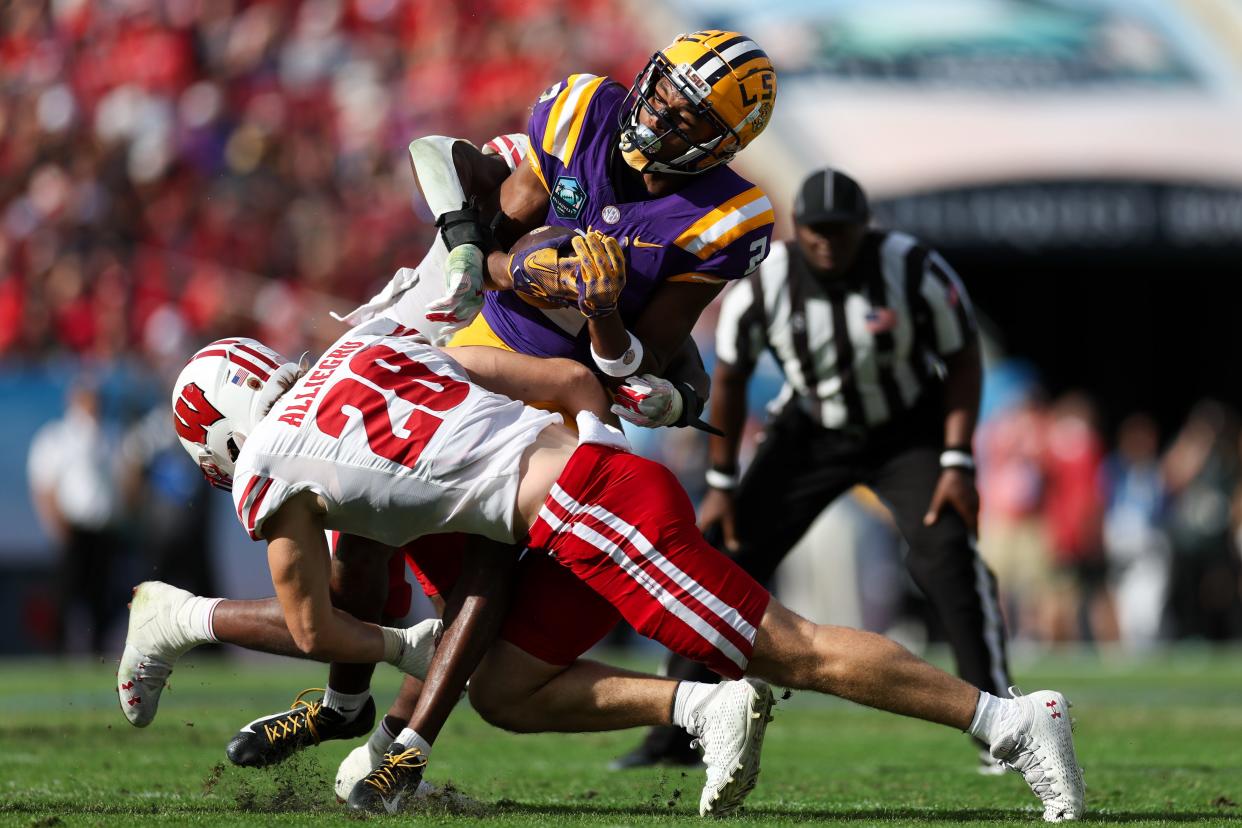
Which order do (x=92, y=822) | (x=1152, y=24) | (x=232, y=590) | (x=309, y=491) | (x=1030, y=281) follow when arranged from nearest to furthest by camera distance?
(x=92, y=822), (x=309, y=491), (x=232, y=590), (x=1152, y=24), (x=1030, y=281)

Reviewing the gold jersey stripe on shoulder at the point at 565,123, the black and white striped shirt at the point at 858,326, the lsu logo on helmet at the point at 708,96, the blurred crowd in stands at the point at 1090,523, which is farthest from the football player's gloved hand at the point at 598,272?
the blurred crowd in stands at the point at 1090,523

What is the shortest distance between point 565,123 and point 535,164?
0.14 meters

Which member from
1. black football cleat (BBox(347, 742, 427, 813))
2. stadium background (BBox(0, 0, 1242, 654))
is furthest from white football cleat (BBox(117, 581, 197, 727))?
stadium background (BBox(0, 0, 1242, 654))

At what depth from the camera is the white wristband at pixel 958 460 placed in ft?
19.7

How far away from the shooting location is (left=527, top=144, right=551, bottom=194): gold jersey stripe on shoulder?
479 centimetres

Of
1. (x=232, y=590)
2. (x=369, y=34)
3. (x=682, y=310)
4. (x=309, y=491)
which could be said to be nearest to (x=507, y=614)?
(x=309, y=491)

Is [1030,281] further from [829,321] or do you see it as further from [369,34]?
[829,321]

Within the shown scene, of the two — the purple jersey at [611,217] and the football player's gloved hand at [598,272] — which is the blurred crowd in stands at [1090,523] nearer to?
the purple jersey at [611,217]

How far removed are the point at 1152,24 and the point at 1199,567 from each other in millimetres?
5916

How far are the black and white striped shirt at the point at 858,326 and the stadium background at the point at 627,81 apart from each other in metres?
6.05

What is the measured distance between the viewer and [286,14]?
16.0 metres

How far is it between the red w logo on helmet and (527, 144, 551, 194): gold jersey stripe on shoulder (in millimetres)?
1039

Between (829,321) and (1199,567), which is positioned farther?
(1199,567)

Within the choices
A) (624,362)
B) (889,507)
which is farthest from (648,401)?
(889,507)
